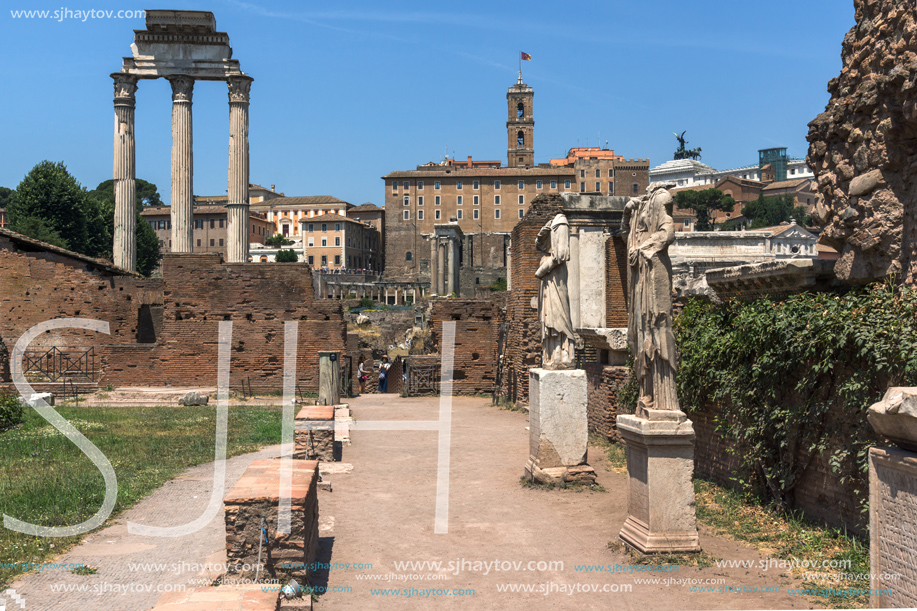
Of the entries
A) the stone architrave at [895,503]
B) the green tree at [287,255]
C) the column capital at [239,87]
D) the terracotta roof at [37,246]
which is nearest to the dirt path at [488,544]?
the stone architrave at [895,503]

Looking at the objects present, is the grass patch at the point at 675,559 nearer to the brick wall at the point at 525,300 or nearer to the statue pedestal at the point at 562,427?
the statue pedestal at the point at 562,427

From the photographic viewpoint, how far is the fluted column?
1007 inches

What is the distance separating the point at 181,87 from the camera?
25750 millimetres

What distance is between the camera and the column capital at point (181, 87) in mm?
25672

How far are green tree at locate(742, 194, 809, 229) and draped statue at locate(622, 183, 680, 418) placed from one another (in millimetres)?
87438

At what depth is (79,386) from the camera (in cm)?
1703

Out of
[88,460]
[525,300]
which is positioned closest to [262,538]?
[88,460]

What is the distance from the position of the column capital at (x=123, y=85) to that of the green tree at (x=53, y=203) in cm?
1967

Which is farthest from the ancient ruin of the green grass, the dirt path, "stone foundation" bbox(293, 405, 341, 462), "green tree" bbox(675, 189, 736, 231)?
"green tree" bbox(675, 189, 736, 231)

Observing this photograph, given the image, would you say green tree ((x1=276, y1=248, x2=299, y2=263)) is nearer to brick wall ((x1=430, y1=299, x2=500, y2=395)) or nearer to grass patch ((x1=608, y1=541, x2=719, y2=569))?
brick wall ((x1=430, y1=299, x2=500, y2=395))

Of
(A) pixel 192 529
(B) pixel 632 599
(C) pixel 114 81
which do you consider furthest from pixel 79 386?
(B) pixel 632 599

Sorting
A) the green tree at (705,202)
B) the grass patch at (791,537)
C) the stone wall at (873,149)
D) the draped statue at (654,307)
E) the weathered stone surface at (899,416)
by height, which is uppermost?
the green tree at (705,202)

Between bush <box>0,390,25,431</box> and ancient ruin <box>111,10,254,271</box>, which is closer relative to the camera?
bush <box>0,390,25,431</box>

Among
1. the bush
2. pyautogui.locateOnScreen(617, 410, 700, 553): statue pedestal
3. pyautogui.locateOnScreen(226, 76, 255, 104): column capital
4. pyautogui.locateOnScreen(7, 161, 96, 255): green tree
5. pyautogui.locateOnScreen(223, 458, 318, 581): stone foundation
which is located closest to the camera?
pyautogui.locateOnScreen(223, 458, 318, 581): stone foundation
